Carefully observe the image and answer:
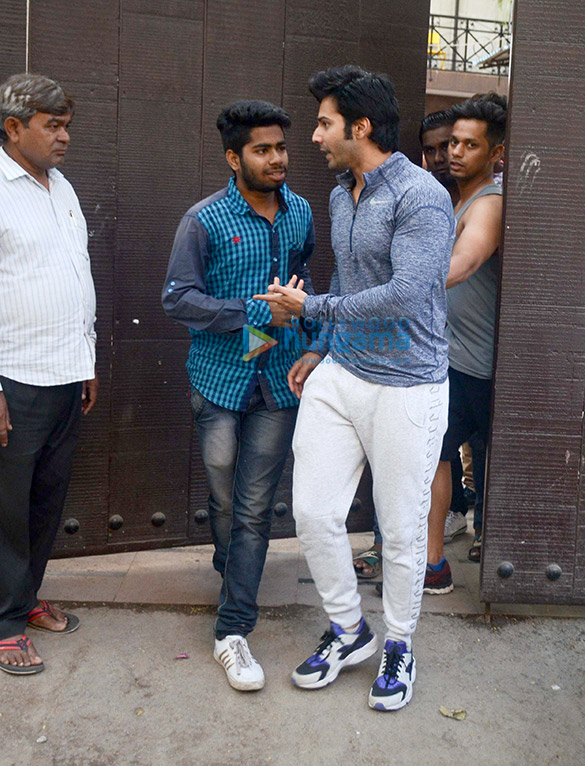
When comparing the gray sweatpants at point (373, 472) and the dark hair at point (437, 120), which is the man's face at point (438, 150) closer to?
the dark hair at point (437, 120)

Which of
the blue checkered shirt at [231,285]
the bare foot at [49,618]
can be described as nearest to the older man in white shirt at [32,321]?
the bare foot at [49,618]

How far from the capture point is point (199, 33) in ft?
12.8

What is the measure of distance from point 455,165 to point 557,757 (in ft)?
7.61

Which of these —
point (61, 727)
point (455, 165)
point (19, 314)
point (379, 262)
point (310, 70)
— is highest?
point (310, 70)

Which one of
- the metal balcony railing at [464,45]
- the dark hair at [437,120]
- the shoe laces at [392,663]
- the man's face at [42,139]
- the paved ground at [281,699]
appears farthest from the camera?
the metal balcony railing at [464,45]

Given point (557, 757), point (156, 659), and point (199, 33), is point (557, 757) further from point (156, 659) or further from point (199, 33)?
point (199, 33)

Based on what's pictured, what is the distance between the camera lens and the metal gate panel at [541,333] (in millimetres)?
3322

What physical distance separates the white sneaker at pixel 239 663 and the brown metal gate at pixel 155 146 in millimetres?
1097

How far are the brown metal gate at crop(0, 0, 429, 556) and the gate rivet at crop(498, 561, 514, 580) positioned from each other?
117 centimetres

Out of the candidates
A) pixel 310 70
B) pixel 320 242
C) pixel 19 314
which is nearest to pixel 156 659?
pixel 19 314

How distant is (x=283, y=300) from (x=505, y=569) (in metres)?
1.49

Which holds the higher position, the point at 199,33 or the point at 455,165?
the point at 199,33

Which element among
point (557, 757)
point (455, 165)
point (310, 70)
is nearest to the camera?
point (557, 757)

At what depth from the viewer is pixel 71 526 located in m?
4.09
